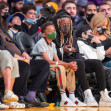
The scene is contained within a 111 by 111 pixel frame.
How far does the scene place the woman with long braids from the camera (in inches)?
299

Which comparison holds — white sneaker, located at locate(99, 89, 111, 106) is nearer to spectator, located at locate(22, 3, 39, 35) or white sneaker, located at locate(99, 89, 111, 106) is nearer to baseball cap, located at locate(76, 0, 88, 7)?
spectator, located at locate(22, 3, 39, 35)

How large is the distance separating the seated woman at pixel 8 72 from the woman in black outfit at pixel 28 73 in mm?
215

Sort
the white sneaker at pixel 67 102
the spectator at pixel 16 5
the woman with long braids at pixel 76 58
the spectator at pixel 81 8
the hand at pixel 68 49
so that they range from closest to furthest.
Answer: the white sneaker at pixel 67 102 → the woman with long braids at pixel 76 58 → the hand at pixel 68 49 → the spectator at pixel 16 5 → the spectator at pixel 81 8

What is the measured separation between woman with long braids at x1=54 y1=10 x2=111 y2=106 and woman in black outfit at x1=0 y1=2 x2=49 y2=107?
76 centimetres

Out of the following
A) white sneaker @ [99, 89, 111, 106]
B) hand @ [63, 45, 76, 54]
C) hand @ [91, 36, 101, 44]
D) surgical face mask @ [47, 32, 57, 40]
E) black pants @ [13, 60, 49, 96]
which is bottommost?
white sneaker @ [99, 89, 111, 106]

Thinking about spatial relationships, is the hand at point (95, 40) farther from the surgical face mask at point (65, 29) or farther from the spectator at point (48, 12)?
the spectator at point (48, 12)

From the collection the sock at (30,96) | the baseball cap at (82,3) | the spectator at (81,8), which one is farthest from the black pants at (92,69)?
the baseball cap at (82,3)

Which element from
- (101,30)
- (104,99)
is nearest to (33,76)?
(104,99)

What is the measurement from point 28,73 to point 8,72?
1.61 feet

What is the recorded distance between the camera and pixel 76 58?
8.04 meters

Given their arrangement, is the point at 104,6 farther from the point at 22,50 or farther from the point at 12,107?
the point at 12,107

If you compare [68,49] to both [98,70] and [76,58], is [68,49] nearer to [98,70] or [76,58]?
[76,58]

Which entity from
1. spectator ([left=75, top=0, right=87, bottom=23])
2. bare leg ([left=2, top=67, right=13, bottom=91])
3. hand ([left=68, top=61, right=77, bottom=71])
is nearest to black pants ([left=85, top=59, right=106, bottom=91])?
hand ([left=68, top=61, right=77, bottom=71])

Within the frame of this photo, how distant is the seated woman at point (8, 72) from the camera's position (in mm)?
6316
